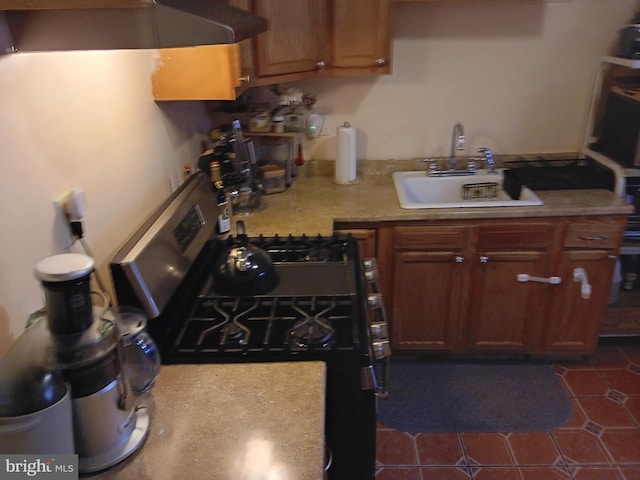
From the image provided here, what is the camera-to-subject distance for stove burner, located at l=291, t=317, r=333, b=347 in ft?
4.59

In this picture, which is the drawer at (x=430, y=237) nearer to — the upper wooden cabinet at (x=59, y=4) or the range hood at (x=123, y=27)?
the range hood at (x=123, y=27)

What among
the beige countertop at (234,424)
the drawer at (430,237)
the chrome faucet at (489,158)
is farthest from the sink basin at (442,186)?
the beige countertop at (234,424)

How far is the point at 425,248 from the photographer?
8.09ft

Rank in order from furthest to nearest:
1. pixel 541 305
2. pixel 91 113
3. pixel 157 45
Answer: pixel 541 305, pixel 91 113, pixel 157 45

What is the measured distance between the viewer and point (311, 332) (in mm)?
1423

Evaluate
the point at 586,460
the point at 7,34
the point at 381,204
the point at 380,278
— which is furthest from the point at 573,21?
the point at 7,34

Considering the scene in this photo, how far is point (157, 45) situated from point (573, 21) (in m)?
2.42

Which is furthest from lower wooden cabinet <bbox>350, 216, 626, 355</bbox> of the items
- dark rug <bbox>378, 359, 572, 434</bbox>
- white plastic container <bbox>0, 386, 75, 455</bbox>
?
white plastic container <bbox>0, 386, 75, 455</bbox>

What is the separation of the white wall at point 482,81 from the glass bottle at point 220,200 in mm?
852

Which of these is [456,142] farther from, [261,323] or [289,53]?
[261,323]

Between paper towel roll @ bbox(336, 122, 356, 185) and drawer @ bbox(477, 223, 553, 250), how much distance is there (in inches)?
28.9

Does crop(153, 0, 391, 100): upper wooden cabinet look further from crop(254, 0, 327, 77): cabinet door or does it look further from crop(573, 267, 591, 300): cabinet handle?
crop(573, 267, 591, 300): cabinet handle

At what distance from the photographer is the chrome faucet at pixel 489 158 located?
8.91ft

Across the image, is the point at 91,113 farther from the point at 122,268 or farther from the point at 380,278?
the point at 380,278
